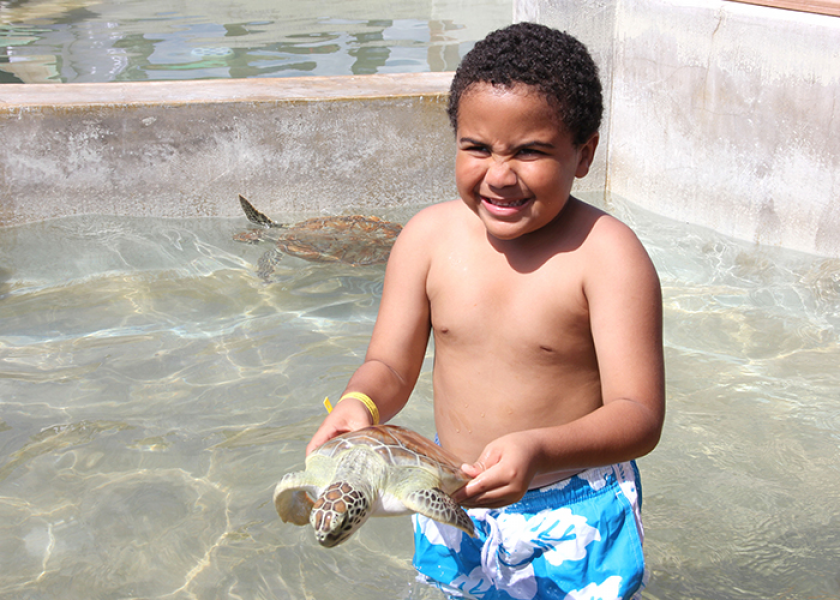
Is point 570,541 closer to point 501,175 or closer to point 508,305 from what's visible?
point 508,305

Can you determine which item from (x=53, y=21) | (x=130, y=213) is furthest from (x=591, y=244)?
(x=53, y=21)

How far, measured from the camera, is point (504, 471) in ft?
4.64

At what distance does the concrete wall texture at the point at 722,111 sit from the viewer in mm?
3922

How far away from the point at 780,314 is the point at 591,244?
272 cm

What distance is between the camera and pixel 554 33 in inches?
62.9

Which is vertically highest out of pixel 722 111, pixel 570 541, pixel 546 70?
pixel 546 70

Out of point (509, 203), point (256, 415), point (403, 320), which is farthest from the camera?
point (256, 415)

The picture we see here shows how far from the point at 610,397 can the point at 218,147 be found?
12.9 ft

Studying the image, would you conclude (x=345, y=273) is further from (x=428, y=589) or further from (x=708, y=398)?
(x=428, y=589)

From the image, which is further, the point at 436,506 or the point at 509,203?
the point at 509,203

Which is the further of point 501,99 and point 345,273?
point 345,273

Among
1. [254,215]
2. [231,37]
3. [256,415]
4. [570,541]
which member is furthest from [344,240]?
[231,37]

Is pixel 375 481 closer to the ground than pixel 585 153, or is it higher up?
closer to the ground

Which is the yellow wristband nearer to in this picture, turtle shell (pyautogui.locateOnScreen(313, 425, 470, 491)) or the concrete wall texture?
turtle shell (pyautogui.locateOnScreen(313, 425, 470, 491))
